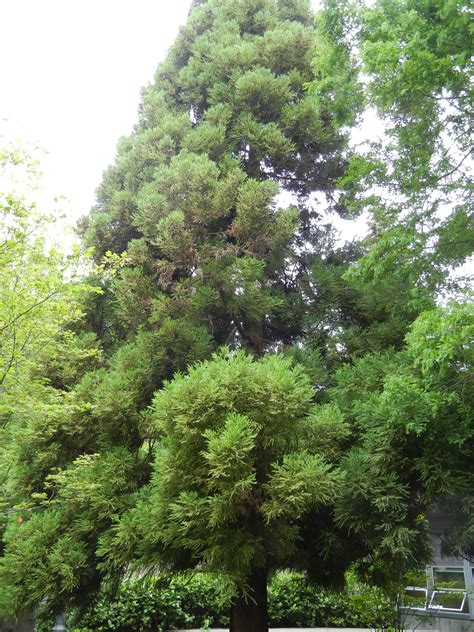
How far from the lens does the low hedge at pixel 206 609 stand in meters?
7.59

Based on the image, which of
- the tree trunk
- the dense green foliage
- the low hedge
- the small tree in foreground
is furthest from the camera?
the low hedge

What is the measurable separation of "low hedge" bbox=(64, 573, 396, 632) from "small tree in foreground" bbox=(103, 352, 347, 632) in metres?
2.97

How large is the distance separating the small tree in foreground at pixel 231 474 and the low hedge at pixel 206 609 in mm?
2971

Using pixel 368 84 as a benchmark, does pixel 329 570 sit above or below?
below

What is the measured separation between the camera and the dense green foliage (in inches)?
174

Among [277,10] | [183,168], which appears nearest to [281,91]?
[183,168]

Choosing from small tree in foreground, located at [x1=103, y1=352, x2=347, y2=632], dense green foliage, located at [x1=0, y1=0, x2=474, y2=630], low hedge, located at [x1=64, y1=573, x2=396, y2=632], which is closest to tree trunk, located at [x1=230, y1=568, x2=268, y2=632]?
dense green foliage, located at [x1=0, y1=0, x2=474, y2=630]

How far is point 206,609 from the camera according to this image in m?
10.3

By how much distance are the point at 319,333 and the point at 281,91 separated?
12.4ft

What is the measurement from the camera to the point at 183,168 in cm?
707

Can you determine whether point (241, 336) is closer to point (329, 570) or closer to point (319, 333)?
point (319, 333)

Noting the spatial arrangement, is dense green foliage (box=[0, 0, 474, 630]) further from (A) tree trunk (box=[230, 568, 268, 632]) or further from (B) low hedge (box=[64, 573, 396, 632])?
(B) low hedge (box=[64, 573, 396, 632])

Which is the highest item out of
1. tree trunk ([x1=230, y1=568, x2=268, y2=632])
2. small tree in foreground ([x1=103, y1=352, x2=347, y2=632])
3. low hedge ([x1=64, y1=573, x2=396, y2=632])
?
small tree in foreground ([x1=103, y1=352, x2=347, y2=632])

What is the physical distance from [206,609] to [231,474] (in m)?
7.66
